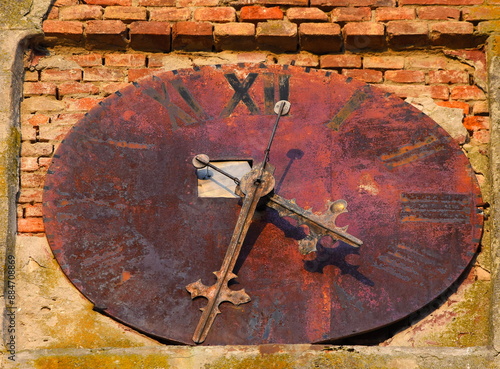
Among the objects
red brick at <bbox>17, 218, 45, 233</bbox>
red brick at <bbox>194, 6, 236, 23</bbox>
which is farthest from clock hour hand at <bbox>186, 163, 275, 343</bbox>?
red brick at <bbox>194, 6, 236, 23</bbox>

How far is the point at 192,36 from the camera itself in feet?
15.5

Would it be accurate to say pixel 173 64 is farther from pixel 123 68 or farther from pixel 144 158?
pixel 144 158

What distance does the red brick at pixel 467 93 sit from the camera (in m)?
4.65

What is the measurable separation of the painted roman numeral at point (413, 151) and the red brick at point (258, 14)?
792 millimetres

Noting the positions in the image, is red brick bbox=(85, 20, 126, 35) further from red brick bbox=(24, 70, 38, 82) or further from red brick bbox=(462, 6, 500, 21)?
red brick bbox=(462, 6, 500, 21)

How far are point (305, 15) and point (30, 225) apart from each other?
1368 millimetres

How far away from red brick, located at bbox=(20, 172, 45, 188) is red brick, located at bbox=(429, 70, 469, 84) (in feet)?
5.00

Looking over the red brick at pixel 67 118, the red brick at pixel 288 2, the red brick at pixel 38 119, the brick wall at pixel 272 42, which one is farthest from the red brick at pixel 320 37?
the red brick at pixel 38 119

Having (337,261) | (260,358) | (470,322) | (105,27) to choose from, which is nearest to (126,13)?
(105,27)

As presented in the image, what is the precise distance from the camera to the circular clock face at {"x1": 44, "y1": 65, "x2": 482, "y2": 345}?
13.2 ft

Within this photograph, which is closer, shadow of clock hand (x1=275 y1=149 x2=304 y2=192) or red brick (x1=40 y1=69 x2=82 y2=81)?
shadow of clock hand (x1=275 y1=149 x2=304 y2=192)

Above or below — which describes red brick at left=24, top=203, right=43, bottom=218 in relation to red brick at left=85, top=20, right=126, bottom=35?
below

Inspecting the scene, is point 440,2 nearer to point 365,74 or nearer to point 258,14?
point 365,74

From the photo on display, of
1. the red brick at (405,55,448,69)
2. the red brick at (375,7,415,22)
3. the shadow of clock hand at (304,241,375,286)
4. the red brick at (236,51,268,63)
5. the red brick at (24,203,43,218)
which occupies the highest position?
the red brick at (375,7,415,22)
